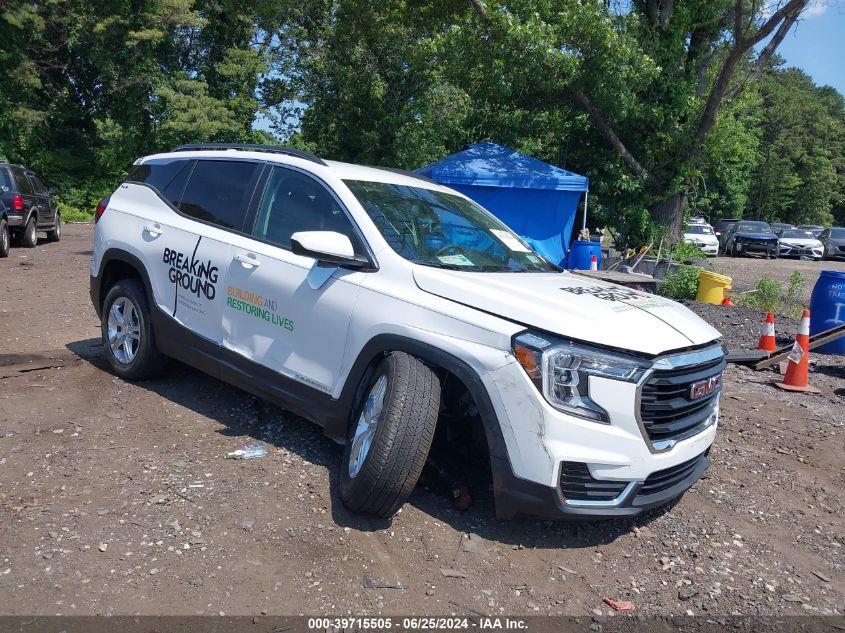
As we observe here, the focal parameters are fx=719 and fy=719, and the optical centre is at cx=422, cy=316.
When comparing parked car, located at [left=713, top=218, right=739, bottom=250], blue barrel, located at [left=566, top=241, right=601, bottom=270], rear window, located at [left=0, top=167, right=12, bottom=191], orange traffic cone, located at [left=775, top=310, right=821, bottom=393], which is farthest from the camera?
parked car, located at [left=713, top=218, right=739, bottom=250]

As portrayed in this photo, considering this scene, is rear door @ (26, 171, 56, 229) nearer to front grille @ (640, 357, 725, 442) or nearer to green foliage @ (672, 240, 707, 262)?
green foliage @ (672, 240, 707, 262)

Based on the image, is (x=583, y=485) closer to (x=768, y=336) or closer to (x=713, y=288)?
(x=768, y=336)

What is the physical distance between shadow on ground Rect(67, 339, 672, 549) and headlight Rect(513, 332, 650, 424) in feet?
2.85

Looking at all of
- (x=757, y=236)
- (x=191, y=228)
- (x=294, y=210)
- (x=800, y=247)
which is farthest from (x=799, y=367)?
(x=800, y=247)

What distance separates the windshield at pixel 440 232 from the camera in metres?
4.24

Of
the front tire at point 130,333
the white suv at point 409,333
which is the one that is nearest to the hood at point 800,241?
the white suv at point 409,333

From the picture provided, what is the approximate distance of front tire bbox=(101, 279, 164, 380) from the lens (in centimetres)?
540

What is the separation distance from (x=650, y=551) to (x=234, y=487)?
90.7 inches

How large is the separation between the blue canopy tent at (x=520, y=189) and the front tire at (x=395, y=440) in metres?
8.79

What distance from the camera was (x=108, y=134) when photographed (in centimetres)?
2745

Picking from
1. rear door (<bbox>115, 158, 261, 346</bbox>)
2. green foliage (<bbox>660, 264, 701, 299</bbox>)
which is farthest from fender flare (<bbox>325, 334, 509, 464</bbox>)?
green foliage (<bbox>660, 264, 701, 299</bbox>)

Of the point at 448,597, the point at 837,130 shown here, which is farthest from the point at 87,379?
the point at 837,130

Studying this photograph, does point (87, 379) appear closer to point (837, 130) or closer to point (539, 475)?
point (539, 475)

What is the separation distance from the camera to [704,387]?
3.82 metres
